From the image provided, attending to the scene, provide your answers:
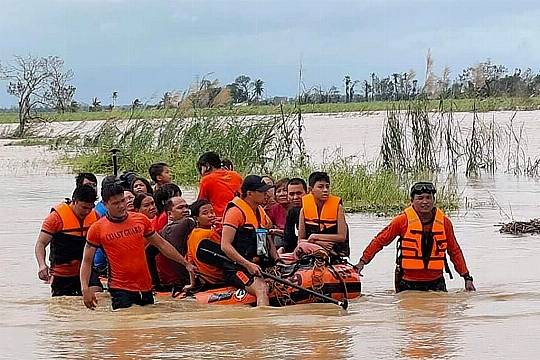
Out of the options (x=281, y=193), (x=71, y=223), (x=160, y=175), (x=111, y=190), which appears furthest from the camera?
(x=160, y=175)

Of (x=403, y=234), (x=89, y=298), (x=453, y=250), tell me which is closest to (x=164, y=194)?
(x=89, y=298)

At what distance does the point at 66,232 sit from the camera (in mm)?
9367

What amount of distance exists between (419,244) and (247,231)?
61.2 inches

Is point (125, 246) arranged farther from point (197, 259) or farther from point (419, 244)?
point (419, 244)

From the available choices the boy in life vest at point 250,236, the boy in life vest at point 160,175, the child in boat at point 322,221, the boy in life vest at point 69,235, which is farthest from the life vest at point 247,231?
the boy in life vest at point 160,175

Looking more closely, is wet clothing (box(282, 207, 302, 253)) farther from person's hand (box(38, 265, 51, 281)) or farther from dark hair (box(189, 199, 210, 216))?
person's hand (box(38, 265, 51, 281))

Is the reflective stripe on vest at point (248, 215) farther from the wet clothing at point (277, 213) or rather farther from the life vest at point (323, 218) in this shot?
the wet clothing at point (277, 213)

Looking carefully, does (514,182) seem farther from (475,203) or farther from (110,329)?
(110,329)

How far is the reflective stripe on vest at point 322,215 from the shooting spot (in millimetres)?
9898

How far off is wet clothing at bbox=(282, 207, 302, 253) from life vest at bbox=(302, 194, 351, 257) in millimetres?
172

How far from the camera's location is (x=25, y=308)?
10.1m

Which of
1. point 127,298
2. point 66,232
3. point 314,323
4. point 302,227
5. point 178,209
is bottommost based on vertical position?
point 314,323

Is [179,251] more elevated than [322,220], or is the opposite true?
[322,220]

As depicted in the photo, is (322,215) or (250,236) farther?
(322,215)
